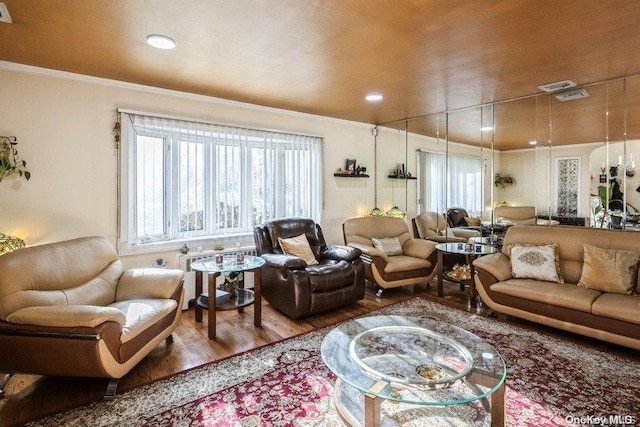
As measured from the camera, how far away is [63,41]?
2.43 meters

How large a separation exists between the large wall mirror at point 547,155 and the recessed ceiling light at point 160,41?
3717mm

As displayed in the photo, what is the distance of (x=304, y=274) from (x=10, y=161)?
2.78 metres

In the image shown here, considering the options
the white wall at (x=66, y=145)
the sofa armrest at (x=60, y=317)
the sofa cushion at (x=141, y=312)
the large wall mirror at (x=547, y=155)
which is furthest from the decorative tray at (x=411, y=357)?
the large wall mirror at (x=547, y=155)

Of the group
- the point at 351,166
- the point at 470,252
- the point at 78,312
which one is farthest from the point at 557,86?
the point at 78,312

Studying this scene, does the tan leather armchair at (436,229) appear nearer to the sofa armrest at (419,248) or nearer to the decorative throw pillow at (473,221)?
the decorative throw pillow at (473,221)

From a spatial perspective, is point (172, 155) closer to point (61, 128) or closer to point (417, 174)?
point (61, 128)

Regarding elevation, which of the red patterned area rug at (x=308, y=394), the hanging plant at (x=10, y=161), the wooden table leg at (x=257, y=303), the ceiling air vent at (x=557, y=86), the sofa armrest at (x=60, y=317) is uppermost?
the ceiling air vent at (x=557, y=86)

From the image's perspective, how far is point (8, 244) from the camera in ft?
8.42

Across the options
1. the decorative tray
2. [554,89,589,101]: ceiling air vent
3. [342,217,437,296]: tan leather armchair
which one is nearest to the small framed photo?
[342,217,437,296]: tan leather armchair

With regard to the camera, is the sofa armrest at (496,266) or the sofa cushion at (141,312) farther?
the sofa armrest at (496,266)

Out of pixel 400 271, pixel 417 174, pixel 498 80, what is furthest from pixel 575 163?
pixel 400 271

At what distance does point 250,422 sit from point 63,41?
2.93m

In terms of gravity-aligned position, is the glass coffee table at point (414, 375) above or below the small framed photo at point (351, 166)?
below

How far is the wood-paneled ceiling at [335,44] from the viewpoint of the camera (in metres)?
2.00
